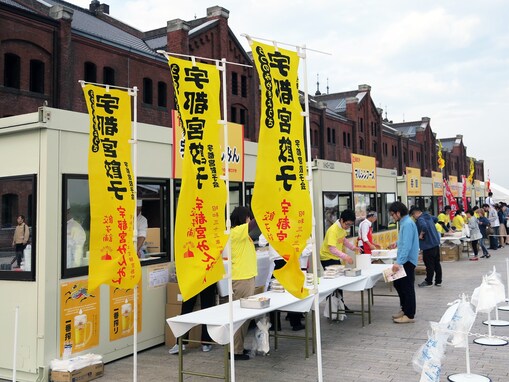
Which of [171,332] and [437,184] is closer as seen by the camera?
[171,332]

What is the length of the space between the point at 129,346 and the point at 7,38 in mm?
17578

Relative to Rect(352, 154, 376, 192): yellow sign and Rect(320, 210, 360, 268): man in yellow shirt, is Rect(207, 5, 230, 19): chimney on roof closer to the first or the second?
Rect(352, 154, 376, 192): yellow sign

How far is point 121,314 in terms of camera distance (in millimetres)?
7012

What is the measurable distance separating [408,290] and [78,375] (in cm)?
547

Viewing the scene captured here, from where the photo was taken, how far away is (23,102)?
20.6 metres

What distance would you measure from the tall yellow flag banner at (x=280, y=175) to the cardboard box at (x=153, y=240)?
11.7ft

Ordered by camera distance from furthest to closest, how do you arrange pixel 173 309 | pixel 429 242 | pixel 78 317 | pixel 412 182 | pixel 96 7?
1. pixel 96 7
2. pixel 412 182
3. pixel 429 242
4. pixel 173 309
5. pixel 78 317

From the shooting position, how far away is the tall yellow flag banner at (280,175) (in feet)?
15.7

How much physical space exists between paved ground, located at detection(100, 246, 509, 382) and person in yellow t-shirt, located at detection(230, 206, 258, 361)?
0.97 feet

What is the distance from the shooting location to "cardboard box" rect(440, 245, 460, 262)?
18.3 metres

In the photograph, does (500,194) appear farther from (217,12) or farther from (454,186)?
(217,12)

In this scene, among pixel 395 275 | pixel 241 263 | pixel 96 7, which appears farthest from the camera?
pixel 96 7

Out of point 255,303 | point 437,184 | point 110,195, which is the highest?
point 437,184

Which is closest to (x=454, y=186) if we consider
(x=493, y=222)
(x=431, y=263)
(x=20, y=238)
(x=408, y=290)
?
(x=493, y=222)
